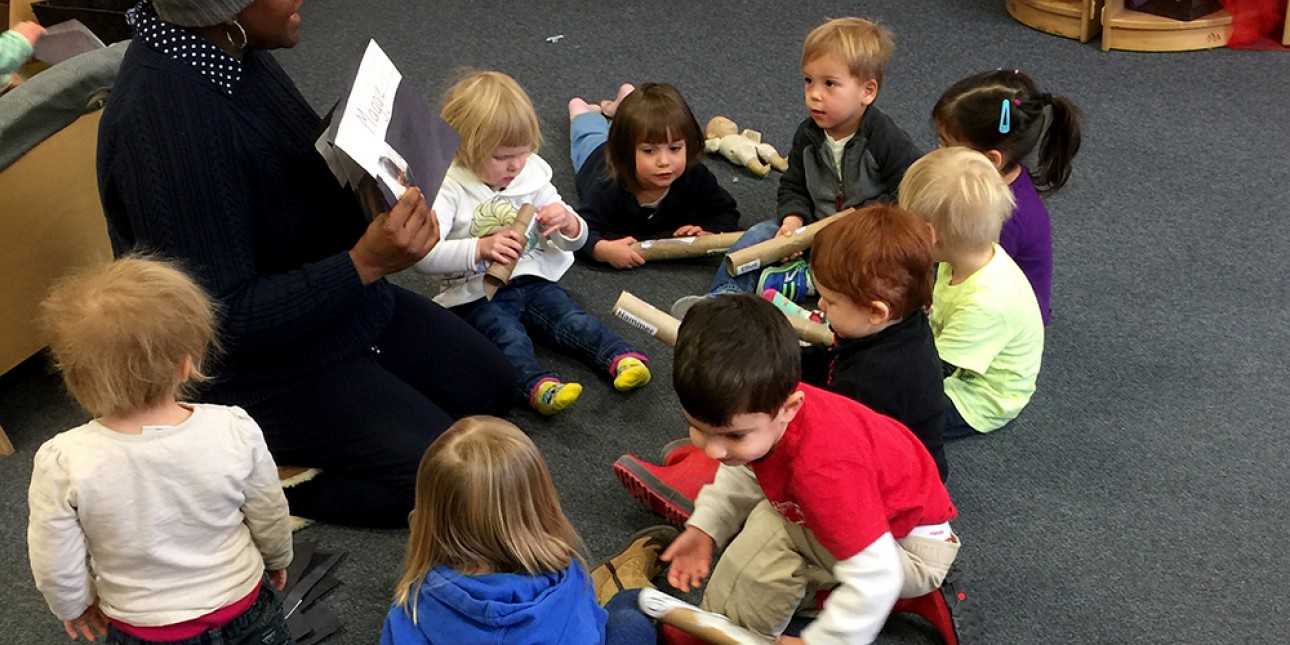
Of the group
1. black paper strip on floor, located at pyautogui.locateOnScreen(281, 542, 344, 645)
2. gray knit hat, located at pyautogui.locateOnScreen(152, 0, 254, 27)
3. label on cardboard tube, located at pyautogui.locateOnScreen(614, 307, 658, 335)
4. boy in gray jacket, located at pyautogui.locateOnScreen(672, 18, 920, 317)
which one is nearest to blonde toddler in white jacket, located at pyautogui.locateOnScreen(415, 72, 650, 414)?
label on cardboard tube, located at pyautogui.locateOnScreen(614, 307, 658, 335)

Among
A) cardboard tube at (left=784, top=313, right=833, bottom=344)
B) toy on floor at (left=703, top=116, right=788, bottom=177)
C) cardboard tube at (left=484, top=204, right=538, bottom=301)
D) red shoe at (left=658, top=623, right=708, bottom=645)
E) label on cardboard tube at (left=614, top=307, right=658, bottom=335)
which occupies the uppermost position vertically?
cardboard tube at (left=484, top=204, right=538, bottom=301)

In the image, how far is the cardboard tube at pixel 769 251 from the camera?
2.43 m

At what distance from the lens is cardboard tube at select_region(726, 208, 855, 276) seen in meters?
2.43

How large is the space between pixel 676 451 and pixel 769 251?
61 centimetres

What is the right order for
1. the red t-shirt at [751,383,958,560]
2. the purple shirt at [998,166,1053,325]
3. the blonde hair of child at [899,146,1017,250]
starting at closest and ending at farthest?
the red t-shirt at [751,383,958,560], the blonde hair of child at [899,146,1017,250], the purple shirt at [998,166,1053,325]

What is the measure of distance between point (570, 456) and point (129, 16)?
102cm

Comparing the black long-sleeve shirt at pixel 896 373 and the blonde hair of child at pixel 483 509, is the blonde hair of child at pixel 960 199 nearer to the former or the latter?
the black long-sleeve shirt at pixel 896 373

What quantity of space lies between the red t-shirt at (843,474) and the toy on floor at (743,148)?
4.91ft

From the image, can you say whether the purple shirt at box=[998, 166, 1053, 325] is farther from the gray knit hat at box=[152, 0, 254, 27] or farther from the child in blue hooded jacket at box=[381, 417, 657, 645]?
the gray knit hat at box=[152, 0, 254, 27]

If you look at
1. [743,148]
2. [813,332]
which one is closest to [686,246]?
[743,148]

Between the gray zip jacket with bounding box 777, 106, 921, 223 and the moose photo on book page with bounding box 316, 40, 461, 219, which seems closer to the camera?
the moose photo on book page with bounding box 316, 40, 461, 219

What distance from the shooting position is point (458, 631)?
4.42ft

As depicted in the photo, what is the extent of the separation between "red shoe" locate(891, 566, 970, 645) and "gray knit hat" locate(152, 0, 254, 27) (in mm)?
1282

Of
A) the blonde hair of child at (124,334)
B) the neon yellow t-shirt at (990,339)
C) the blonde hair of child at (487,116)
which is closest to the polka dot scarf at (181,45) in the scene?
the blonde hair of child at (124,334)
